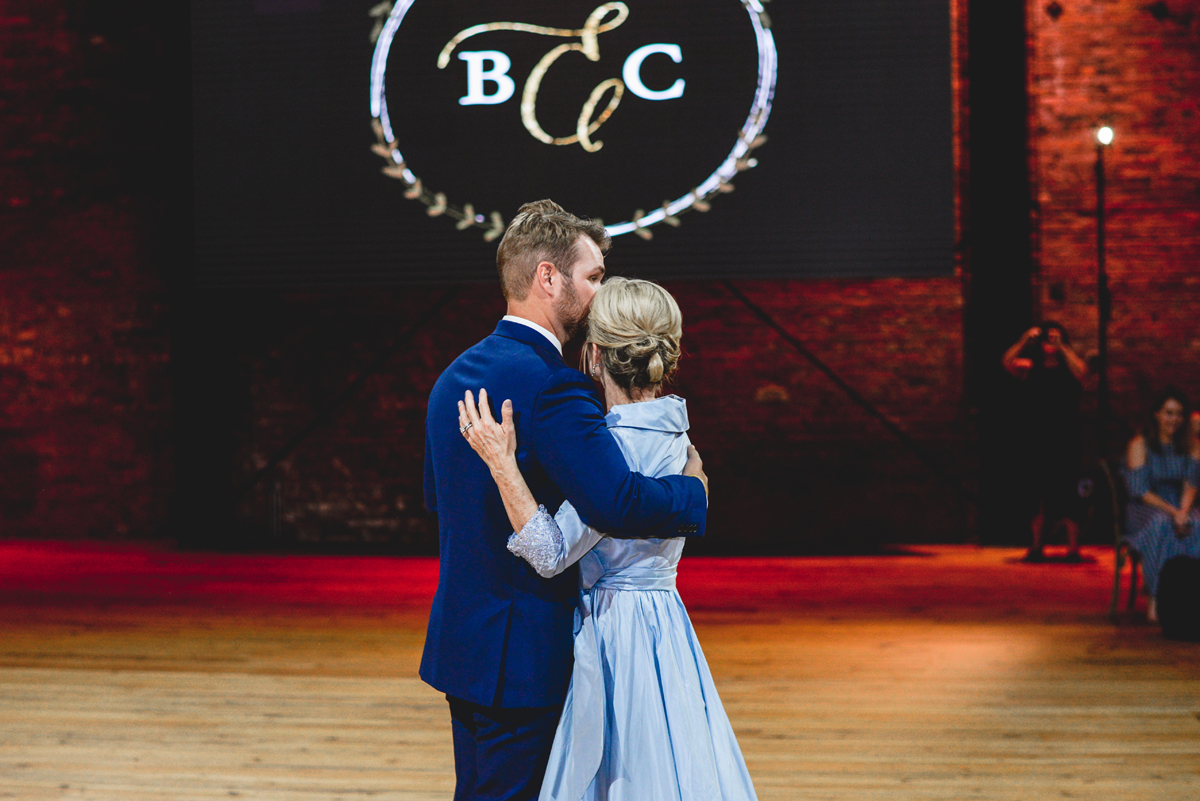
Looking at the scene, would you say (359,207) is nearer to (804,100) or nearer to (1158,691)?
(804,100)

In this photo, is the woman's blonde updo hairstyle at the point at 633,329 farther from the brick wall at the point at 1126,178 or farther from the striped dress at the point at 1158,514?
the brick wall at the point at 1126,178

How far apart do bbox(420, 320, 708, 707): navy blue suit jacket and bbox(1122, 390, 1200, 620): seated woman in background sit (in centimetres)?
376

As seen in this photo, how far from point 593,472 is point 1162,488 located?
413 centimetres

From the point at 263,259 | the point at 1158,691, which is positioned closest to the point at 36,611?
the point at 263,259

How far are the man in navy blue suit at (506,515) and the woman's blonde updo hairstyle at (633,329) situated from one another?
2.1 inches

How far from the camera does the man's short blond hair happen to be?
1.53 metres

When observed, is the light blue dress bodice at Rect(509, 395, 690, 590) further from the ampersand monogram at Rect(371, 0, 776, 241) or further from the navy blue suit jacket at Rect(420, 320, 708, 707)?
the ampersand monogram at Rect(371, 0, 776, 241)

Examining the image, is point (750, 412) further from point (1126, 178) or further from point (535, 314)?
point (535, 314)

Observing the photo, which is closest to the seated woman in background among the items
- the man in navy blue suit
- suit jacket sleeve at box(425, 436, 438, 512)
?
the man in navy blue suit

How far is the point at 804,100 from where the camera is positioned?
211 inches

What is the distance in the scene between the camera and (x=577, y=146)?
18.0 ft

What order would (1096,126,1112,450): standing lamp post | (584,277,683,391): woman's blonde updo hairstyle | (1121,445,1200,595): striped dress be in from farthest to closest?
(1096,126,1112,450): standing lamp post, (1121,445,1200,595): striped dress, (584,277,683,391): woman's blonde updo hairstyle

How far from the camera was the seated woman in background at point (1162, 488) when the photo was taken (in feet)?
14.8

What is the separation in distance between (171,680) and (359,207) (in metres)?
2.76
